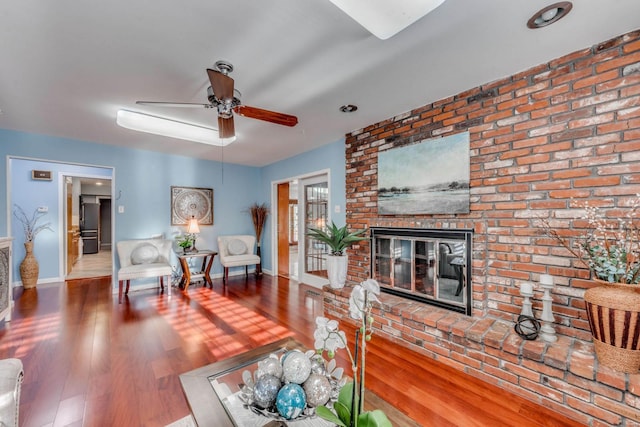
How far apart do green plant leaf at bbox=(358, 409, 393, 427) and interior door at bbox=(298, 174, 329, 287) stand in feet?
11.7

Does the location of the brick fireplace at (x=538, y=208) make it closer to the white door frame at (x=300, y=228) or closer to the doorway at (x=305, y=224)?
the white door frame at (x=300, y=228)

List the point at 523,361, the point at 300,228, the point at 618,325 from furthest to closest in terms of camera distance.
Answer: the point at 300,228 → the point at 523,361 → the point at 618,325

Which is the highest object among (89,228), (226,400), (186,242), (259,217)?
(259,217)

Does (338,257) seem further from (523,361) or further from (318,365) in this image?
(318,365)

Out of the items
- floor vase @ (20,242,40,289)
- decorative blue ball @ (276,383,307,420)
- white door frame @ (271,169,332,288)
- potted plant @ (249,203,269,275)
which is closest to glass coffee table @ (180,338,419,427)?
decorative blue ball @ (276,383,307,420)

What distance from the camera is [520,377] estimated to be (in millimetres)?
1771

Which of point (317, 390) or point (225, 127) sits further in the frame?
point (225, 127)

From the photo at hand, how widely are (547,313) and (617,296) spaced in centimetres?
48

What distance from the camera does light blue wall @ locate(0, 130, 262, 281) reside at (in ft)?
12.0

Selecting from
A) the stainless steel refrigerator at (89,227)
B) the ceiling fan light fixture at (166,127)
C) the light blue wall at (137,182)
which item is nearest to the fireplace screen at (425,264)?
the light blue wall at (137,182)

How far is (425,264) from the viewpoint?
8.87 ft

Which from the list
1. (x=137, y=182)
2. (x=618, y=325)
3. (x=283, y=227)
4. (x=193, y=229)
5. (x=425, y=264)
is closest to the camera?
(x=618, y=325)

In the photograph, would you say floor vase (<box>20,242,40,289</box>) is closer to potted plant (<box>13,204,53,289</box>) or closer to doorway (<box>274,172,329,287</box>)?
potted plant (<box>13,204,53,289</box>)

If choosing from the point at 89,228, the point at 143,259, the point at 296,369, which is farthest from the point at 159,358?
the point at 89,228
